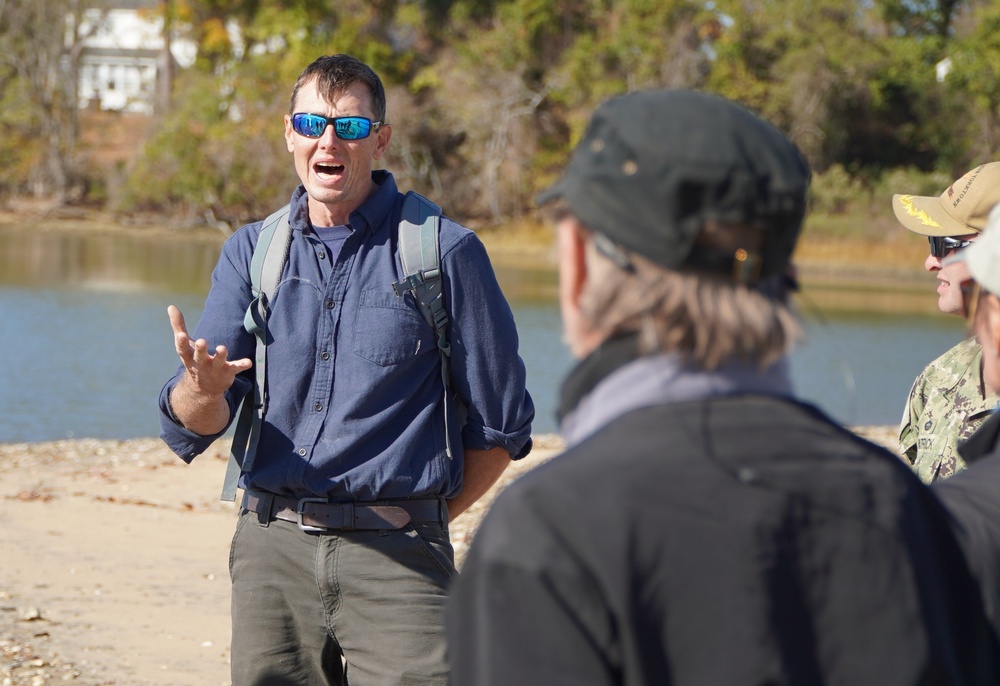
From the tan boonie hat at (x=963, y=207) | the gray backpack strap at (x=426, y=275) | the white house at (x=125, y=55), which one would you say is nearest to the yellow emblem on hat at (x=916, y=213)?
the tan boonie hat at (x=963, y=207)

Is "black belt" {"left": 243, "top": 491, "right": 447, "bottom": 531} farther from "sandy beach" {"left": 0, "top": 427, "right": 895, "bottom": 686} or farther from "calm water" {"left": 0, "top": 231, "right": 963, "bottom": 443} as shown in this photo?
"calm water" {"left": 0, "top": 231, "right": 963, "bottom": 443}

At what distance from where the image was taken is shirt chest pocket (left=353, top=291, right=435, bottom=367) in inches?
134

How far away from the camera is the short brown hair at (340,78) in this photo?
3723mm

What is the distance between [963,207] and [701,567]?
7.68ft

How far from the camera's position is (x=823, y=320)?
177 cm

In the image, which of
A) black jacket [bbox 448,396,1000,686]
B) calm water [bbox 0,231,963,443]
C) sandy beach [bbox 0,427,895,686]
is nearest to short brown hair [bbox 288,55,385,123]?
black jacket [bbox 448,396,1000,686]

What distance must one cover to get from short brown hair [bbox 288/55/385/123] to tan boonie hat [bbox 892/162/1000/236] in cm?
157

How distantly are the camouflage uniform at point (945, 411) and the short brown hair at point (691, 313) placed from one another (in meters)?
2.14

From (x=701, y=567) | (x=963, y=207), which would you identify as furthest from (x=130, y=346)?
(x=701, y=567)

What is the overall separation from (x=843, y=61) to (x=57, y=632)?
130ft

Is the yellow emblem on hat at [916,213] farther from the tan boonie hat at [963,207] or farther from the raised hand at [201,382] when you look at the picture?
the raised hand at [201,382]

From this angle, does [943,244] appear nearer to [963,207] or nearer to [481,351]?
[963,207]

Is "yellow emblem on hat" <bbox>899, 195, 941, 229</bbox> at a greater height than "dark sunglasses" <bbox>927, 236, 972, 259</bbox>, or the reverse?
"yellow emblem on hat" <bbox>899, 195, 941, 229</bbox>

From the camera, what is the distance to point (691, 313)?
1546mm
